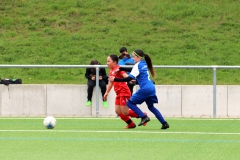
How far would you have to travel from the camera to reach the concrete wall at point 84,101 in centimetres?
1781

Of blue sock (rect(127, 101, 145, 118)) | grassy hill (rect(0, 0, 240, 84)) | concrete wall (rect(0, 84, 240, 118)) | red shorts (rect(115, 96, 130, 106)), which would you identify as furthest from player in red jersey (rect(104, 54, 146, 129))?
grassy hill (rect(0, 0, 240, 84))

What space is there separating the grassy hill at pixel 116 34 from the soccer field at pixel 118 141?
6.93 meters

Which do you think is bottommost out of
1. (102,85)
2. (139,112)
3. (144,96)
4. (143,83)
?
(139,112)

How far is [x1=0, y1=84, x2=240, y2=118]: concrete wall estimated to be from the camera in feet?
58.4

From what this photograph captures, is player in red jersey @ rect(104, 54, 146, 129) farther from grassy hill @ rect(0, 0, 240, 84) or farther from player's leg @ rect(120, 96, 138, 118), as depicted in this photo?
grassy hill @ rect(0, 0, 240, 84)

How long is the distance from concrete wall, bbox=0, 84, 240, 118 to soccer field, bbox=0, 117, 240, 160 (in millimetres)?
2542

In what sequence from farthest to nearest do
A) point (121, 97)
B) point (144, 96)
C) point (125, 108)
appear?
point (121, 97), point (125, 108), point (144, 96)

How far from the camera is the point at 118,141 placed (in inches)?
423

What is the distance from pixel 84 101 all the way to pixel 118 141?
285 inches

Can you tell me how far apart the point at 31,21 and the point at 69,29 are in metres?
2.10

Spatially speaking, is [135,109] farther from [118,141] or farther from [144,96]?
[118,141]

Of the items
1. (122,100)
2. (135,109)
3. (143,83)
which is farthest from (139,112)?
(122,100)

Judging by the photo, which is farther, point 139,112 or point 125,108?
point 125,108

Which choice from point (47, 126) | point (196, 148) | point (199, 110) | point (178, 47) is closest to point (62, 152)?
point (196, 148)
